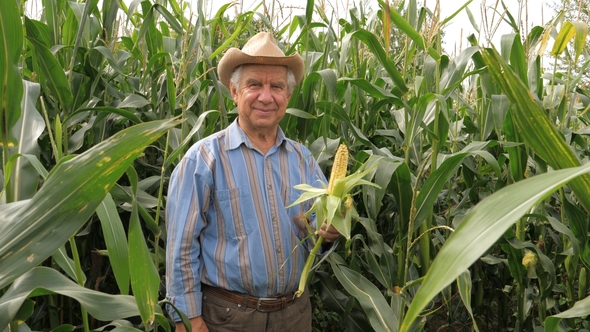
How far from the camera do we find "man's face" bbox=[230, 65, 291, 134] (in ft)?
7.68

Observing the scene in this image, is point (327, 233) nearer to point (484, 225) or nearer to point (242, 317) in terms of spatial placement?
point (242, 317)

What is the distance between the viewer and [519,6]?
2932mm

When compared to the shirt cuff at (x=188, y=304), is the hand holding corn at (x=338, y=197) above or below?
above

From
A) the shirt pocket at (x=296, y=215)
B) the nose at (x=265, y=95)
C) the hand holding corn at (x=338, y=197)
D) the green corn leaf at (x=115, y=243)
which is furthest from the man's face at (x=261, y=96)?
the green corn leaf at (x=115, y=243)

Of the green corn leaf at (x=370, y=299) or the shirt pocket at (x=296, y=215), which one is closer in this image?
the green corn leaf at (x=370, y=299)

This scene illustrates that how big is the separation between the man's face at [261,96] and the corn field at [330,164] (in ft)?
0.67

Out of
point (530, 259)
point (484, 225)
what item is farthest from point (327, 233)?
point (484, 225)

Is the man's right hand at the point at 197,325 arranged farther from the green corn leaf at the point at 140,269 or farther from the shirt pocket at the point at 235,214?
the green corn leaf at the point at 140,269

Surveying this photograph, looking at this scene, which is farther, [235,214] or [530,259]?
[530,259]

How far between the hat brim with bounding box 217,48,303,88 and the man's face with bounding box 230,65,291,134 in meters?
0.02

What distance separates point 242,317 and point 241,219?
0.39m

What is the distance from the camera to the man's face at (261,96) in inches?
92.2

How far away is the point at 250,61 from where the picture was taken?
2.38 m

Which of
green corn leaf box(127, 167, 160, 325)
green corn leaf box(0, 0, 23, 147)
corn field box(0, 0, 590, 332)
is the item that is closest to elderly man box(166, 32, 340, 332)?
corn field box(0, 0, 590, 332)
